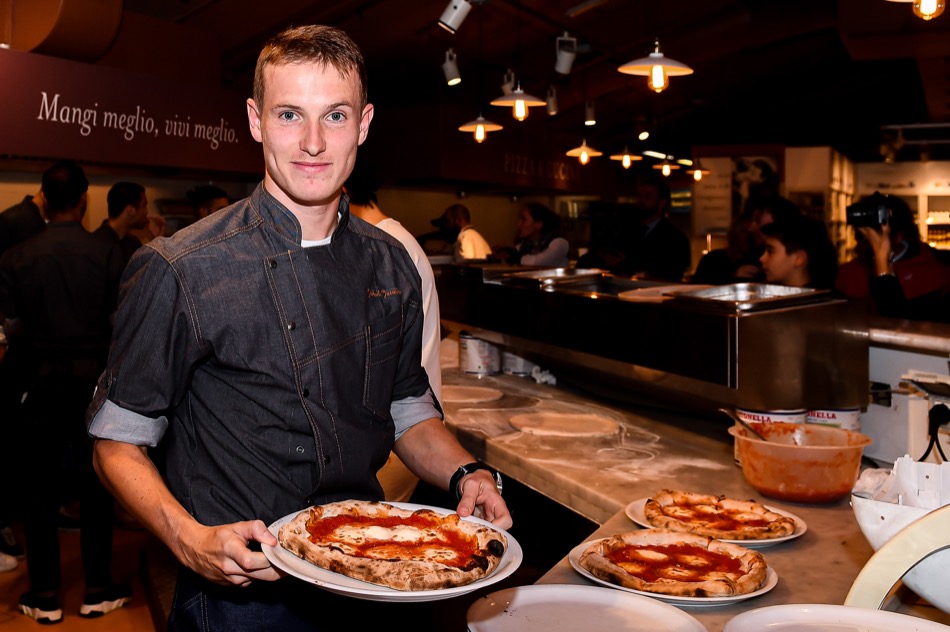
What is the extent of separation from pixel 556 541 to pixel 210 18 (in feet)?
18.4

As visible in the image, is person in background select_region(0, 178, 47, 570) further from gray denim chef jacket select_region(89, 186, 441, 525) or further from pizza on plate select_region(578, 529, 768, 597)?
pizza on plate select_region(578, 529, 768, 597)

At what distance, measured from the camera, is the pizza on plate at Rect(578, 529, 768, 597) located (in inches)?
56.1

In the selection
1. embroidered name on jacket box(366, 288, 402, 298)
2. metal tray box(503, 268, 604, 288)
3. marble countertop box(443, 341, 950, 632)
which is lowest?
marble countertop box(443, 341, 950, 632)

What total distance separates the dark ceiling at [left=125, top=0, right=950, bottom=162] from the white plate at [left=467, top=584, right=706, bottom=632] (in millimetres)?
3746

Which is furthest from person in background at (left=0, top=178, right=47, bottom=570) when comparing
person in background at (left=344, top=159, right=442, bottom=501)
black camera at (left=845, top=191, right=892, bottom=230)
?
black camera at (left=845, top=191, right=892, bottom=230)

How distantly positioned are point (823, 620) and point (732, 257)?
5325 millimetres

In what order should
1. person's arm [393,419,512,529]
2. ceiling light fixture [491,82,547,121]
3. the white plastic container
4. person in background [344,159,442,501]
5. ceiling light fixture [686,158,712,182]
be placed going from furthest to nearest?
ceiling light fixture [686,158,712,182]
ceiling light fixture [491,82,547,121]
person in background [344,159,442,501]
the white plastic container
person's arm [393,419,512,529]

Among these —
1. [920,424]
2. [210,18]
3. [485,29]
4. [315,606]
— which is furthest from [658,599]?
[485,29]

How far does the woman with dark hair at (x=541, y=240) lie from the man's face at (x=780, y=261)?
415cm

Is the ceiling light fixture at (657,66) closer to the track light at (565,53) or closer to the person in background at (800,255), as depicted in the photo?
the track light at (565,53)

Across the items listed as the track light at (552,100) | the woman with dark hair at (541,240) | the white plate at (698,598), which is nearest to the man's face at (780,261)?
the white plate at (698,598)

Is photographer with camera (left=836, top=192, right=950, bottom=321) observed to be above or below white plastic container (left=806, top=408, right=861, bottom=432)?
above

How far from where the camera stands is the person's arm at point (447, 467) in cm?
146

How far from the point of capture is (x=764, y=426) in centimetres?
222
